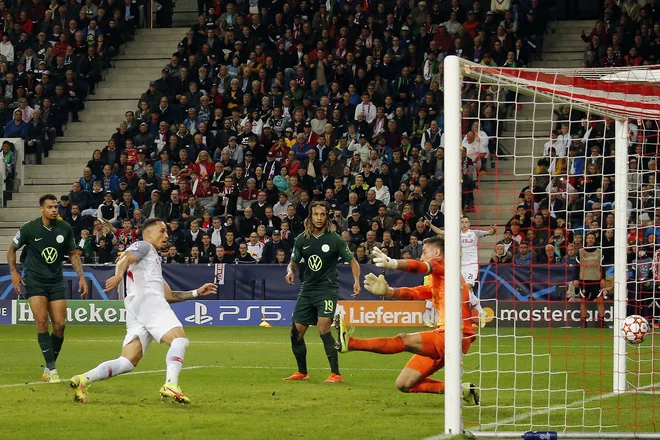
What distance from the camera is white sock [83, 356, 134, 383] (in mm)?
10722

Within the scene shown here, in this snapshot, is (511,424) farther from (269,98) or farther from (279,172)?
(269,98)

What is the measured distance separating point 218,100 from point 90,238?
18.2ft

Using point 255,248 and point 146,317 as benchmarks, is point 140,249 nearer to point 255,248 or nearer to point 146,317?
point 146,317

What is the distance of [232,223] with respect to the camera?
86.4 ft

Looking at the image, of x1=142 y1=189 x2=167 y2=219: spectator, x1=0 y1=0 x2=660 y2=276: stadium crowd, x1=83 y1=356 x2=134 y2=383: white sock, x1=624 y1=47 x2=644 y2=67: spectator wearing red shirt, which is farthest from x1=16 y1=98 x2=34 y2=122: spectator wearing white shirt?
x1=83 y1=356 x2=134 y2=383: white sock

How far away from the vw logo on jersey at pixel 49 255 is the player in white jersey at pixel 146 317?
104 inches

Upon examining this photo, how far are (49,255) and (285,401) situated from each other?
3964 mm

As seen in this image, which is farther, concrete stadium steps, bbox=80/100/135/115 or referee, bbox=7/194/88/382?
concrete stadium steps, bbox=80/100/135/115

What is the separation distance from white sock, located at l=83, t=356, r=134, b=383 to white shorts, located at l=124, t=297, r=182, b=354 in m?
0.26

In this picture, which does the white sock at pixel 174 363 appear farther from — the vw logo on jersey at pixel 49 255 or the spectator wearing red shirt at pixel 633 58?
the spectator wearing red shirt at pixel 633 58

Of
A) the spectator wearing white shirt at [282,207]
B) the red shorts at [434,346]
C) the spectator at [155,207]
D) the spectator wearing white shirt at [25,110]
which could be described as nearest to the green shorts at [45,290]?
the red shorts at [434,346]

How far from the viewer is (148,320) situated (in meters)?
11.0

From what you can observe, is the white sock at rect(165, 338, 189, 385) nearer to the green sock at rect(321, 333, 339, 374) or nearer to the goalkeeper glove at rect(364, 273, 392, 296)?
the goalkeeper glove at rect(364, 273, 392, 296)

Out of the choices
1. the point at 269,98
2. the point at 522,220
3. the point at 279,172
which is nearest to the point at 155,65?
the point at 269,98
